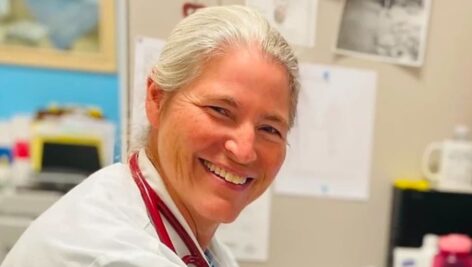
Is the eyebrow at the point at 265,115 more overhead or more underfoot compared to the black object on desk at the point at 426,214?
more overhead

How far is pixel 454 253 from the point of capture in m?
1.45

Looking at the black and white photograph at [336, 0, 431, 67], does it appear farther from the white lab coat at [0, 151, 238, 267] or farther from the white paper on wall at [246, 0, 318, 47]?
the white lab coat at [0, 151, 238, 267]

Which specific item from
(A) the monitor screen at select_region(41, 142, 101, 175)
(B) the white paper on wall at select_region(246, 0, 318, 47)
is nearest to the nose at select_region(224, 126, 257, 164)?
(B) the white paper on wall at select_region(246, 0, 318, 47)

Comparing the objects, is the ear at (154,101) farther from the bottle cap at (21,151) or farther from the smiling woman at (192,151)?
the bottle cap at (21,151)

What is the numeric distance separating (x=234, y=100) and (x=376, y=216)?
0.82 metres

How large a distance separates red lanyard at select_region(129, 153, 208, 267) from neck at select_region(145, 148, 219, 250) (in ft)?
0.09

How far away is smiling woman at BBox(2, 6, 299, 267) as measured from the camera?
851 millimetres

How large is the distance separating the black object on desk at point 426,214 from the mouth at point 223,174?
2.26ft

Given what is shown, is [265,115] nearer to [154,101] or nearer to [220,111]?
[220,111]

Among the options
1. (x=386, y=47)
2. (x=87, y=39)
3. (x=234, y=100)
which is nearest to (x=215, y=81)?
(x=234, y=100)

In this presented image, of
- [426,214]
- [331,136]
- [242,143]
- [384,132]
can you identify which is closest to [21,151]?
[331,136]

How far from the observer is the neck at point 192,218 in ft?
3.18

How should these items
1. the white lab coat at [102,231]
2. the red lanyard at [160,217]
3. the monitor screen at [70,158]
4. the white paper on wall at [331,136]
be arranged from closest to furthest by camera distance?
1. the white lab coat at [102,231]
2. the red lanyard at [160,217]
3. the white paper on wall at [331,136]
4. the monitor screen at [70,158]

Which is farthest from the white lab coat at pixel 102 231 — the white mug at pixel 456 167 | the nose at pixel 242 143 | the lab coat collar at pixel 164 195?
the white mug at pixel 456 167
